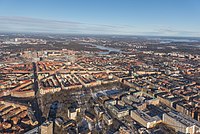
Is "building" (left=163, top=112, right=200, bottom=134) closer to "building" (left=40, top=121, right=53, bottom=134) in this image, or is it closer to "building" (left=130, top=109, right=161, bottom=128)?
"building" (left=130, top=109, right=161, bottom=128)

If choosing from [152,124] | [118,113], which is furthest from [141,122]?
[118,113]

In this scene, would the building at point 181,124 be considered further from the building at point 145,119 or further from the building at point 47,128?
the building at point 47,128

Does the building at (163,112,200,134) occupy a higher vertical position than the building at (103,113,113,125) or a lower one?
higher

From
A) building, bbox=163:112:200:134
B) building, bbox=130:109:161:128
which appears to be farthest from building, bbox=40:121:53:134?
building, bbox=163:112:200:134

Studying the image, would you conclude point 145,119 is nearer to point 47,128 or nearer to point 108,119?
point 108,119

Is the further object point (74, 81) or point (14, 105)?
point (74, 81)

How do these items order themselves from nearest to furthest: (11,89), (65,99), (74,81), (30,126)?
1. (30,126)
2. (65,99)
3. (11,89)
4. (74,81)

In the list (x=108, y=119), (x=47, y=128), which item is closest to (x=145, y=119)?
(x=108, y=119)

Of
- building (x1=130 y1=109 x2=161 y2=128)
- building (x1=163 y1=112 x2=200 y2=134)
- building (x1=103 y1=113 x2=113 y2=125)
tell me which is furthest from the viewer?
building (x1=103 y1=113 x2=113 y2=125)

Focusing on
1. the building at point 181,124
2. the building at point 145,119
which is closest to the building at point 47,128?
the building at point 145,119

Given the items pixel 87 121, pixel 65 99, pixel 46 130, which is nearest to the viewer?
pixel 46 130

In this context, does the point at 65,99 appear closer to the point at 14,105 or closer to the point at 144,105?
the point at 14,105
